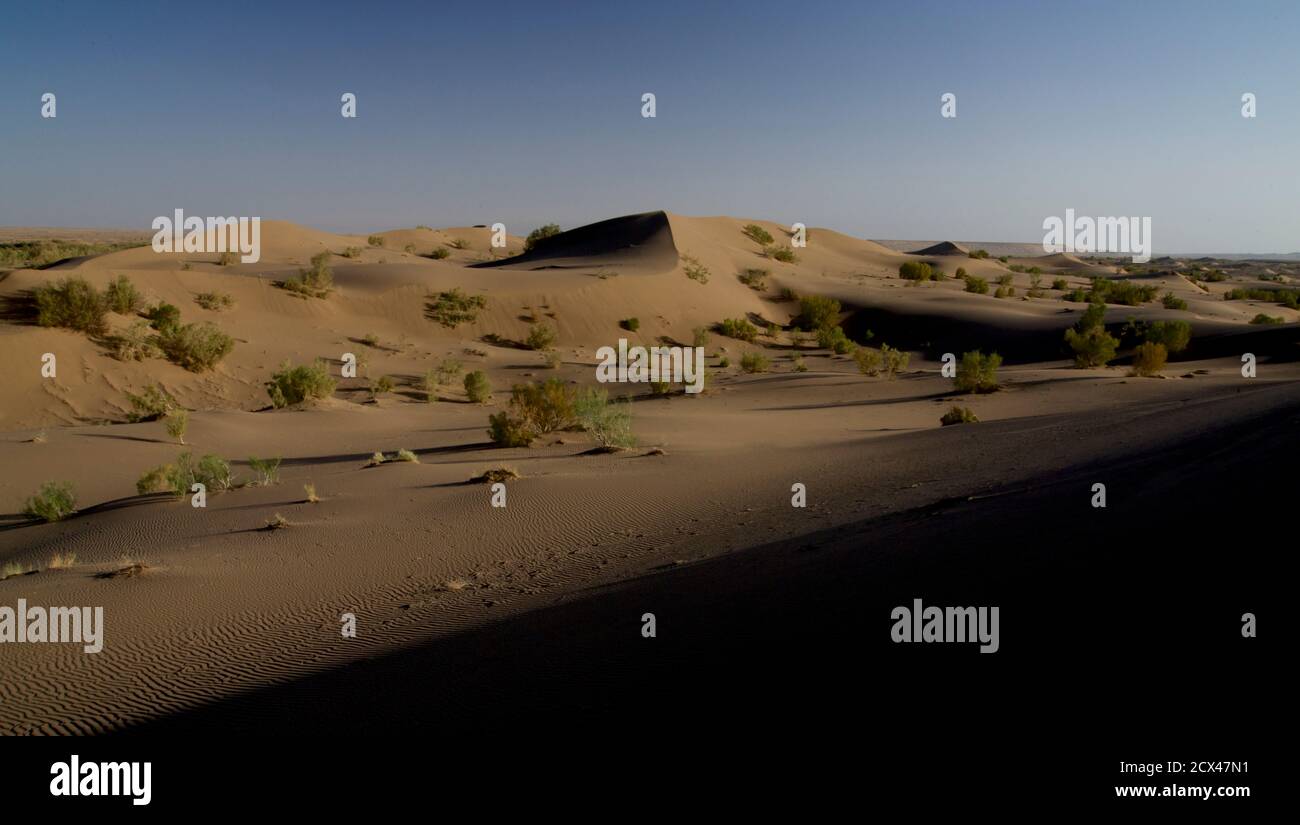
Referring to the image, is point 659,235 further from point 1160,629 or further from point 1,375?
point 1160,629

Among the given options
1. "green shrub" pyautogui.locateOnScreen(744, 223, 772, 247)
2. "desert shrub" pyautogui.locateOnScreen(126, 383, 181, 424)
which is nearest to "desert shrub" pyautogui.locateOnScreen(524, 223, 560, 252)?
"green shrub" pyautogui.locateOnScreen(744, 223, 772, 247)

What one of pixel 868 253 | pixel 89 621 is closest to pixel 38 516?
pixel 89 621

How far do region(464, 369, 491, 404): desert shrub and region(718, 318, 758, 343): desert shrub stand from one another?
15.2m

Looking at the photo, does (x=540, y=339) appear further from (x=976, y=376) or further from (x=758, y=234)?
(x=758, y=234)

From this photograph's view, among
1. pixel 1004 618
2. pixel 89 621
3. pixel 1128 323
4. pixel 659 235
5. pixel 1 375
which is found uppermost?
pixel 659 235

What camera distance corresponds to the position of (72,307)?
20781mm

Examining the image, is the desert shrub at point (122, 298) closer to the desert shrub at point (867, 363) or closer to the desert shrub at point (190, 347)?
the desert shrub at point (190, 347)

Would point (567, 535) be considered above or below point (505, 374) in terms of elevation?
below

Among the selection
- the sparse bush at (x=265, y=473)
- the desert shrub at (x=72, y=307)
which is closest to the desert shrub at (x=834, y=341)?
A: the sparse bush at (x=265, y=473)

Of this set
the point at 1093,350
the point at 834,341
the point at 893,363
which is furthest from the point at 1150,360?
the point at 834,341

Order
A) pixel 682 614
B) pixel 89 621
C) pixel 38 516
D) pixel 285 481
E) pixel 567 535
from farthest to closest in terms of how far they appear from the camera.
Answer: pixel 285 481
pixel 38 516
pixel 567 535
pixel 89 621
pixel 682 614

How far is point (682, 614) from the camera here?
5164 millimetres

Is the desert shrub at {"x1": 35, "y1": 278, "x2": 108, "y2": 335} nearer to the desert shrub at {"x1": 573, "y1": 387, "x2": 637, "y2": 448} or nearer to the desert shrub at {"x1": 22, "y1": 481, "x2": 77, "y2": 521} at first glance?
the desert shrub at {"x1": 22, "y1": 481, "x2": 77, "y2": 521}

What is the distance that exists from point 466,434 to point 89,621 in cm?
955
